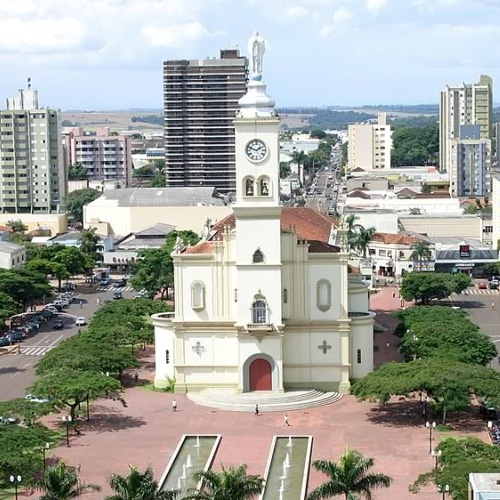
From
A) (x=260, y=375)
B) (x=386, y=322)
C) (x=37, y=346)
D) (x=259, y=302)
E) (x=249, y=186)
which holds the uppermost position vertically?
(x=249, y=186)

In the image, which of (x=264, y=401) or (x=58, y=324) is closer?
(x=264, y=401)

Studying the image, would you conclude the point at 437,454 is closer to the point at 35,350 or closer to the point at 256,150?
the point at 256,150

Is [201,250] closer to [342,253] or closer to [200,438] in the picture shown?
[342,253]

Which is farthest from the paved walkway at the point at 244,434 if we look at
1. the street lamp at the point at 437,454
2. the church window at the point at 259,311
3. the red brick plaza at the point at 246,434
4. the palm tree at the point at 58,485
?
the palm tree at the point at 58,485

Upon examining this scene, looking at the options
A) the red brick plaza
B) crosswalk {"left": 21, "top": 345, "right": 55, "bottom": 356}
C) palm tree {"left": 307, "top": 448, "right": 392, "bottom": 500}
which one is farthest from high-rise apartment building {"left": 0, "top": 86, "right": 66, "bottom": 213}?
palm tree {"left": 307, "top": 448, "right": 392, "bottom": 500}

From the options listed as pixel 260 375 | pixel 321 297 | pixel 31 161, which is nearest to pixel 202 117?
pixel 31 161

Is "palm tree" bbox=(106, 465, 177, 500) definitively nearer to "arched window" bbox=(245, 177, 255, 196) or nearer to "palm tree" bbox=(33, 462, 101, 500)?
"palm tree" bbox=(33, 462, 101, 500)
